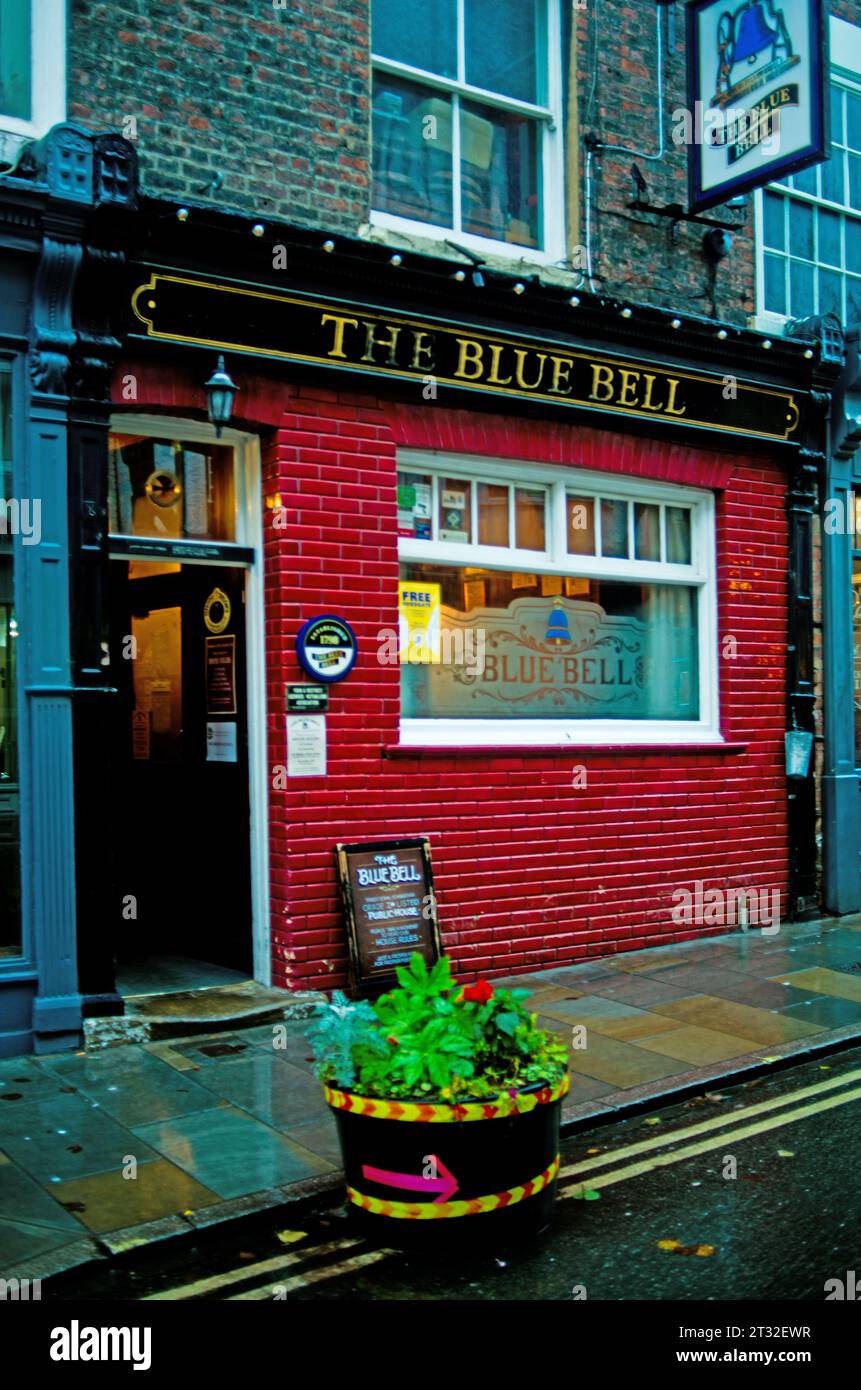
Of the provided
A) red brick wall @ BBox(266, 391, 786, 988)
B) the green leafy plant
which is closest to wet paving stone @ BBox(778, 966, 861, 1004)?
red brick wall @ BBox(266, 391, 786, 988)

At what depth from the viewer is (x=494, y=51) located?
9023mm

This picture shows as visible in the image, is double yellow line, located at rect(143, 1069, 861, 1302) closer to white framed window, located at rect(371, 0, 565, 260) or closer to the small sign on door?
the small sign on door

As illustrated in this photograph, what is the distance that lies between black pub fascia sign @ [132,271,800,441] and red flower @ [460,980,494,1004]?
14.5ft

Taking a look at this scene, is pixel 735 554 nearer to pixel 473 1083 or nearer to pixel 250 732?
pixel 250 732

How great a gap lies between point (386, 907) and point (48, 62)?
5.40 metres

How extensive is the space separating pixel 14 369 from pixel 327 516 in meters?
2.09

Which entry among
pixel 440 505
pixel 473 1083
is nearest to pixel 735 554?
pixel 440 505

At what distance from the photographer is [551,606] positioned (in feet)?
30.1

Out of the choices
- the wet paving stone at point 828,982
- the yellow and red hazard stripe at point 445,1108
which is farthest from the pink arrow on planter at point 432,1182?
the wet paving stone at point 828,982

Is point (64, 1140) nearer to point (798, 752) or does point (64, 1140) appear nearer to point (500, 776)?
point (500, 776)

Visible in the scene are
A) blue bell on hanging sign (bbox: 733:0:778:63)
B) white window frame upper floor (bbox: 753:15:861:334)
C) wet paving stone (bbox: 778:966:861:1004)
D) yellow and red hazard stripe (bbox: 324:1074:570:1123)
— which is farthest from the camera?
white window frame upper floor (bbox: 753:15:861:334)

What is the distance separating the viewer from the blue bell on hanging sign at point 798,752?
1021 cm

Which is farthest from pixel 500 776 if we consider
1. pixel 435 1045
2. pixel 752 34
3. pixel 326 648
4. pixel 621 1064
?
pixel 752 34

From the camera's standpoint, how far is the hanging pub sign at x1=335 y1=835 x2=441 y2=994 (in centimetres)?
766
